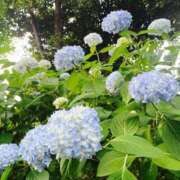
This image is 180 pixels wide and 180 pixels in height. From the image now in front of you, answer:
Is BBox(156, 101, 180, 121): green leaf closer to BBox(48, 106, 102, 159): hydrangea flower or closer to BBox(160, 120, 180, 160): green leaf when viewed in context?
BBox(160, 120, 180, 160): green leaf

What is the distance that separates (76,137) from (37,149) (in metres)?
0.17

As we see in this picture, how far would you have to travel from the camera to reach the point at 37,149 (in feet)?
4.15

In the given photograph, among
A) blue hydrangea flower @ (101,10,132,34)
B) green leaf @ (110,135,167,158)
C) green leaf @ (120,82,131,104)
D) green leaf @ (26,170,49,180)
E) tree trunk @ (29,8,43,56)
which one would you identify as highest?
blue hydrangea flower @ (101,10,132,34)

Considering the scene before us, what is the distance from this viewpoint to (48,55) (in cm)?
1825

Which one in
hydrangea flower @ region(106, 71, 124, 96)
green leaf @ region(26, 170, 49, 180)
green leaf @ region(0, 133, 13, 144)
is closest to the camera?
green leaf @ region(26, 170, 49, 180)

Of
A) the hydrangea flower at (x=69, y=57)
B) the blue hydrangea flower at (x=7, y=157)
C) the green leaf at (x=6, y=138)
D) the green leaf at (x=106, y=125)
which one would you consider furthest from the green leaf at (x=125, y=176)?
the hydrangea flower at (x=69, y=57)

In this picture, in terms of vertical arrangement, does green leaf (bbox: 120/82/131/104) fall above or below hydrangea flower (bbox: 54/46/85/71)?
below

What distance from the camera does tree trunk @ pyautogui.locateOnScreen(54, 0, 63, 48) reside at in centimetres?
1719

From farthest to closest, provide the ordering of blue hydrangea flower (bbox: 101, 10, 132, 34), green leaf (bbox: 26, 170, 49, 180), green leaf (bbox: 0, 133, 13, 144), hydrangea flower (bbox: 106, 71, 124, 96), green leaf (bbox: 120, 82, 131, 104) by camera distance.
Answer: blue hydrangea flower (bbox: 101, 10, 132, 34), green leaf (bbox: 0, 133, 13, 144), hydrangea flower (bbox: 106, 71, 124, 96), green leaf (bbox: 120, 82, 131, 104), green leaf (bbox: 26, 170, 49, 180)

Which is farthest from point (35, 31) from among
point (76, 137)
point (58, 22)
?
point (76, 137)

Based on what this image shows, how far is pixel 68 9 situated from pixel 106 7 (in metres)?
1.48

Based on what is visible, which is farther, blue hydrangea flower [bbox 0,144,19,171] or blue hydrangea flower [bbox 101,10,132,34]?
blue hydrangea flower [bbox 101,10,132,34]

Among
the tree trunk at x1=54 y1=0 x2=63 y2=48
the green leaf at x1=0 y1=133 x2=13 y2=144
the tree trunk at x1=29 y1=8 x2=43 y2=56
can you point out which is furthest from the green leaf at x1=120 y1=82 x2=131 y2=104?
the tree trunk at x1=29 y1=8 x2=43 y2=56

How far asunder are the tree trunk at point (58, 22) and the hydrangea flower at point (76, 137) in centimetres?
1601
